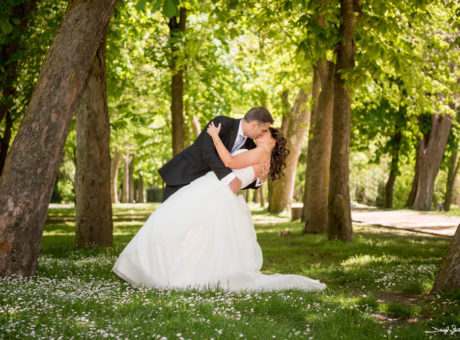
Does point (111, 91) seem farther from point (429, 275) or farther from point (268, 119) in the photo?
point (429, 275)

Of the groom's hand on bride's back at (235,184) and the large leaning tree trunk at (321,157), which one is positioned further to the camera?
the large leaning tree trunk at (321,157)

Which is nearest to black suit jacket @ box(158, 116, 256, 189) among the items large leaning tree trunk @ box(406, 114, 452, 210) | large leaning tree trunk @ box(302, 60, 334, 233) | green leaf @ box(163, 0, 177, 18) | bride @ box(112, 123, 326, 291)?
bride @ box(112, 123, 326, 291)

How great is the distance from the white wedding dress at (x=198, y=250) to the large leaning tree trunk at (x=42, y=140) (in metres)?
1.31

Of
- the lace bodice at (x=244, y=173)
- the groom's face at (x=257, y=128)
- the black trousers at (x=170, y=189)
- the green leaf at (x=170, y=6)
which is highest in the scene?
the green leaf at (x=170, y=6)

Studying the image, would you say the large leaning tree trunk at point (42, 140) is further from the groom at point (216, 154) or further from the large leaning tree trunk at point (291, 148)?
the large leaning tree trunk at point (291, 148)

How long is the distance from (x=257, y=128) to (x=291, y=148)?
15.5 meters

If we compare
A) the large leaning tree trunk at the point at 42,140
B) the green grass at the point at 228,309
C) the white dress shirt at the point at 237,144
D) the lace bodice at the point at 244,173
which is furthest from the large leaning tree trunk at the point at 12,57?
the lace bodice at the point at 244,173

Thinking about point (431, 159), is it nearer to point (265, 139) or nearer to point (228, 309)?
point (265, 139)

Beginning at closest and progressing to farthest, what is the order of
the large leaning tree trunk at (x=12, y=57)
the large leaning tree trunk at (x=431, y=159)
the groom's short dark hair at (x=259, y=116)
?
the groom's short dark hair at (x=259, y=116) < the large leaning tree trunk at (x=12, y=57) < the large leaning tree trunk at (x=431, y=159)

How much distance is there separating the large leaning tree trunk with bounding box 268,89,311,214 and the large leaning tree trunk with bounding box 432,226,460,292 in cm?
1438

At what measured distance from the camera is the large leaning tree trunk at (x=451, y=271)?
233 inches

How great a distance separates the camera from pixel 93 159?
34.6ft

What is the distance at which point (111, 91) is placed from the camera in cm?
1762

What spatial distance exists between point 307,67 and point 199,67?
628cm
